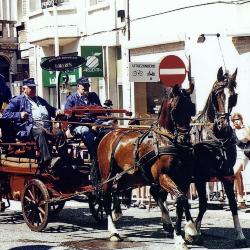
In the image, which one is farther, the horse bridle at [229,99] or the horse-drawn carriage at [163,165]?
the horse bridle at [229,99]

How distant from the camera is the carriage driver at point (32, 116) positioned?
12461mm

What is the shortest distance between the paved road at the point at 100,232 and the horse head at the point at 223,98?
1.79m

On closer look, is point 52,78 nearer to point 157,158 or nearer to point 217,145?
point 217,145

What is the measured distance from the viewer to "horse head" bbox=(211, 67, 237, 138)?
1066cm

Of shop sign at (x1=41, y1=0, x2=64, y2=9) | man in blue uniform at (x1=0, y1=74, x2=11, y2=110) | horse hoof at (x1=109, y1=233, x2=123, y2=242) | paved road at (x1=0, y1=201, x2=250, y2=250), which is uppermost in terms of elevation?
shop sign at (x1=41, y1=0, x2=64, y2=9)

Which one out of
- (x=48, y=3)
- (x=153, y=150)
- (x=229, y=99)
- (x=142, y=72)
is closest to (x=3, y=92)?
(x=142, y=72)

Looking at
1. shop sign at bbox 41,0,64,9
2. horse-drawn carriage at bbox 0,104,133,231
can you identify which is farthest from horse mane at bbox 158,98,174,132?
shop sign at bbox 41,0,64,9

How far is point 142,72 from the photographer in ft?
55.4

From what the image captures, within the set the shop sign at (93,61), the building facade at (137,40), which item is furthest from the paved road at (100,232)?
the shop sign at (93,61)

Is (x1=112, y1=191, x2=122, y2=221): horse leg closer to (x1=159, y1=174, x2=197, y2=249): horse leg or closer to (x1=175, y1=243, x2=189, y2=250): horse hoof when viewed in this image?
(x1=159, y1=174, x2=197, y2=249): horse leg

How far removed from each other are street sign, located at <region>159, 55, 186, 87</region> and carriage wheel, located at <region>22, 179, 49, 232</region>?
4.13m

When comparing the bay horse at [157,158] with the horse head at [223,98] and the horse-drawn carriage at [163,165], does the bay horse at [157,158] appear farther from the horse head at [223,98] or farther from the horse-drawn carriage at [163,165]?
the horse head at [223,98]

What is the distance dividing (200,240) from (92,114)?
3003 millimetres

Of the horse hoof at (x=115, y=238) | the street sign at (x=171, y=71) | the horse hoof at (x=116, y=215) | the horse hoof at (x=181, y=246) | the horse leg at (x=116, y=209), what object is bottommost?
the horse hoof at (x=115, y=238)
